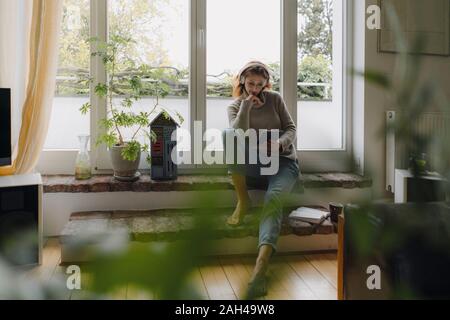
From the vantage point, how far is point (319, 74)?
3607 mm

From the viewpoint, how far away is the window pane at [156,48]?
3047mm

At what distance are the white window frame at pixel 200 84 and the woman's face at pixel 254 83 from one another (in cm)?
44

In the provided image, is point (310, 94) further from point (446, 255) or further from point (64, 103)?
point (446, 255)

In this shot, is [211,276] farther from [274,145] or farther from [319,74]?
[319,74]

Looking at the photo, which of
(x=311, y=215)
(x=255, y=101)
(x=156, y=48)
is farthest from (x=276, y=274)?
(x=156, y=48)

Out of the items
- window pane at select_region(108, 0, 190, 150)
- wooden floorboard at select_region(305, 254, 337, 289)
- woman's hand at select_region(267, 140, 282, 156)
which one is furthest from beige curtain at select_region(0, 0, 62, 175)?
wooden floorboard at select_region(305, 254, 337, 289)

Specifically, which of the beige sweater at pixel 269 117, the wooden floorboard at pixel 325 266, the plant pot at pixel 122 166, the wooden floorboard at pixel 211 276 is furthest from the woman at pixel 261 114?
the wooden floorboard at pixel 211 276

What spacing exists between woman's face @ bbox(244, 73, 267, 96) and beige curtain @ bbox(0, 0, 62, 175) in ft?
4.06

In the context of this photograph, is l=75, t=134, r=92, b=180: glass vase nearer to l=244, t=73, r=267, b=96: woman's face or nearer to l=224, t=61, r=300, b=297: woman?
l=224, t=61, r=300, b=297: woman

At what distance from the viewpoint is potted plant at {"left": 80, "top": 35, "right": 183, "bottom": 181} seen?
2770 mm

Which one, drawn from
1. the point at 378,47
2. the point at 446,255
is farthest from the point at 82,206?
the point at 446,255

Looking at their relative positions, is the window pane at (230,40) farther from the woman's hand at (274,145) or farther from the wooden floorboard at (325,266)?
the wooden floorboard at (325,266)
